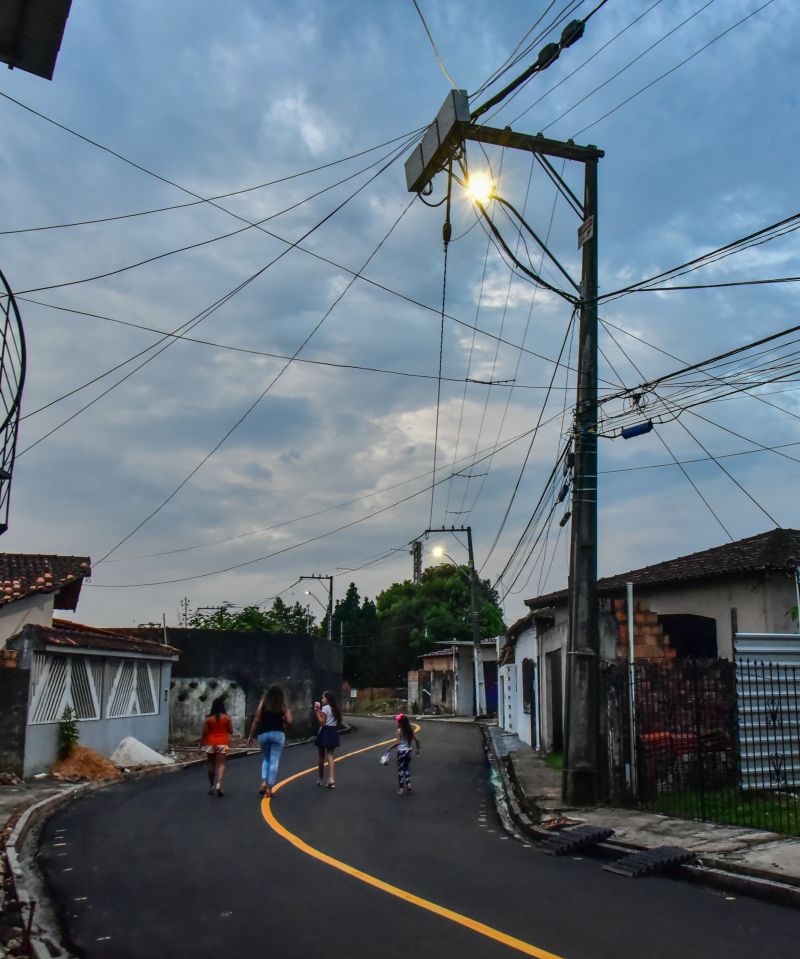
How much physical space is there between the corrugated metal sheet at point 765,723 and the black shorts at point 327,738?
22.9 feet

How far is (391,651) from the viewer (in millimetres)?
76500

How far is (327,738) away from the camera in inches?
650

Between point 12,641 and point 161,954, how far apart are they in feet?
48.2

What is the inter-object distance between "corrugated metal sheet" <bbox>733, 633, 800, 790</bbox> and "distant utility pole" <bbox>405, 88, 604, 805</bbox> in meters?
2.16

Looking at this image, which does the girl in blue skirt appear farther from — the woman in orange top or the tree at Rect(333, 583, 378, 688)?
the tree at Rect(333, 583, 378, 688)

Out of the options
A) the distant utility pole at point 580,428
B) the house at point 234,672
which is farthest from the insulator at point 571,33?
the house at point 234,672

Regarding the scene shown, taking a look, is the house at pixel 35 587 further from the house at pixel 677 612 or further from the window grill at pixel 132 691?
the house at pixel 677 612

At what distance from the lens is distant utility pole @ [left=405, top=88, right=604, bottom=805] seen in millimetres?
13203

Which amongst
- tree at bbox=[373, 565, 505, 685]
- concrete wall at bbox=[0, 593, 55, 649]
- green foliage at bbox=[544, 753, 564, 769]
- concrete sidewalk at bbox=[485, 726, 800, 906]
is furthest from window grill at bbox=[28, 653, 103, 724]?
tree at bbox=[373, 565, 505, 685]

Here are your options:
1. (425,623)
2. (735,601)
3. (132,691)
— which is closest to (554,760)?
(735,601)

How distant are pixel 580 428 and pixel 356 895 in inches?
347

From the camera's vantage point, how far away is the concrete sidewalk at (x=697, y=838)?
8.63 m

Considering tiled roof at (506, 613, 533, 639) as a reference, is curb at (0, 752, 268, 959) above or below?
below

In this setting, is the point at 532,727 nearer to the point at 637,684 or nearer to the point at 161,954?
the point at 637,684
